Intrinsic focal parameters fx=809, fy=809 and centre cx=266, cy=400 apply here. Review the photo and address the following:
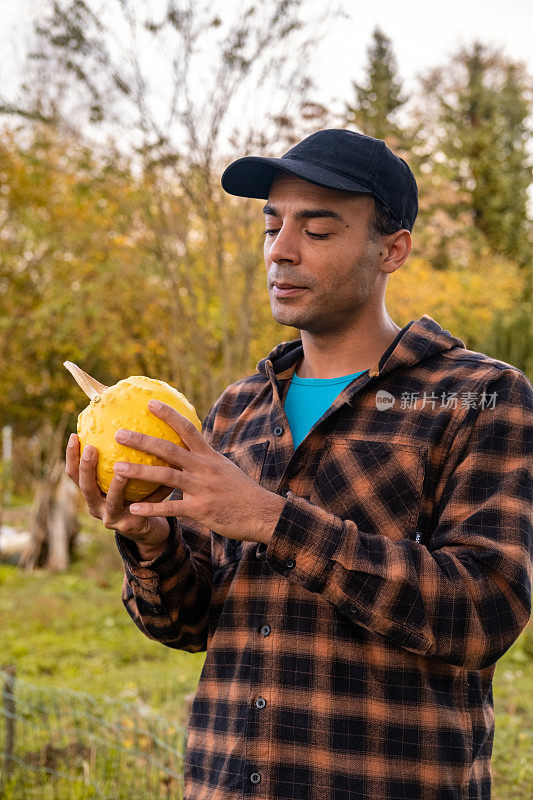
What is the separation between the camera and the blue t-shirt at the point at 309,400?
7.07 ft

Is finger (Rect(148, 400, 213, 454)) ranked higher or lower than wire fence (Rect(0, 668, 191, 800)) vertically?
higher

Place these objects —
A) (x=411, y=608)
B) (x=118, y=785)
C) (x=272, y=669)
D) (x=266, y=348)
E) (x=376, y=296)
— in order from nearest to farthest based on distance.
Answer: (x=411, y=608) → (x=272, y=669) → (x=376, y=296) → (x=118, y=785) → (x=266, y=348)

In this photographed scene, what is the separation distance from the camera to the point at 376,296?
216cm

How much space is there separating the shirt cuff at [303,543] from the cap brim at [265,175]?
2.61 feet

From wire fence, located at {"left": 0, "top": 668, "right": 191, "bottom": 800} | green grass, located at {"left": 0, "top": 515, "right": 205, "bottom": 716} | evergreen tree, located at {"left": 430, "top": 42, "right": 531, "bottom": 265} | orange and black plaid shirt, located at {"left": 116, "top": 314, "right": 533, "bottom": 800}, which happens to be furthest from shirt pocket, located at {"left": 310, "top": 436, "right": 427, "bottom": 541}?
evergreen tree, located at {"left": 430, "top": 42, "right": 531, "bottom": 265}

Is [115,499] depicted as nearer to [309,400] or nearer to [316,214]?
[309,400]

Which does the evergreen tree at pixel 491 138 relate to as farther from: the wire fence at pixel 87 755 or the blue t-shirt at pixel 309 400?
the blue t-shirt at pixel 309 400

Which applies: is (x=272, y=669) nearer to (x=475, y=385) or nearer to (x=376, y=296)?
(x=475, y=385)

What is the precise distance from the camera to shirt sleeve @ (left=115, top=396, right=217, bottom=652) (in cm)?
201

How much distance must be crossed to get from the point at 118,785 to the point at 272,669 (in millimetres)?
3103

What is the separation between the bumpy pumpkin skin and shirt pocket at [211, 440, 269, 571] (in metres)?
0.34

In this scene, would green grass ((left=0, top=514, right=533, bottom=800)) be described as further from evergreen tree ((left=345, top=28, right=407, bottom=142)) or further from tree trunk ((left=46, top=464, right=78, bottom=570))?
evergreen tree ((left=345, top=28, right=407, bottom=142))

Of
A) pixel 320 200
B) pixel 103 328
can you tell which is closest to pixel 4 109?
pixel 103 328

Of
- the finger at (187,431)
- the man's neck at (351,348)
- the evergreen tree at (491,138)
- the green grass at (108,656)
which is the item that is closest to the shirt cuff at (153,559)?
the finger at (187,431)
